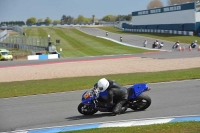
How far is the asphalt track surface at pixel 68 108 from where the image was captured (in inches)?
445

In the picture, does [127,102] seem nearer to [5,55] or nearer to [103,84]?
[103,84]

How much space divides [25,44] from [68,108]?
144 feet

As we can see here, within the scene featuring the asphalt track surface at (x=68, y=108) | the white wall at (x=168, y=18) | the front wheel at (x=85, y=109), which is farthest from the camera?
the white wall at (x=168, y=18)

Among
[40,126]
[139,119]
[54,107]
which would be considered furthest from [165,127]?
[54,107]

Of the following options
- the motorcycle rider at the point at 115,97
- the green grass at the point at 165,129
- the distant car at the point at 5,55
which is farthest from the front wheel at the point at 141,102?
the distant car at the point at 5,55

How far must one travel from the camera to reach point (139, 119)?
35.2 feet

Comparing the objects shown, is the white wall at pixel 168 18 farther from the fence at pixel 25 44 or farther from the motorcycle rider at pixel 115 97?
the motorcycle rider at pixel 115 97

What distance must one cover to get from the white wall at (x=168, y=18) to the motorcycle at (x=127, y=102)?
64136 mm

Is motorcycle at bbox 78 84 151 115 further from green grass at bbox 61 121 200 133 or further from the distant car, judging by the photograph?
the distant car

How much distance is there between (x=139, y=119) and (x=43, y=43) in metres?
→ 52.5

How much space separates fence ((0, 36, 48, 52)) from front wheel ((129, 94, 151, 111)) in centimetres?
3772

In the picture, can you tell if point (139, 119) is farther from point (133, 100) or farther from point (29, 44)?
point (29, 44)

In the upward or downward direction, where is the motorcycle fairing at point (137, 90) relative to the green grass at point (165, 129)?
upward

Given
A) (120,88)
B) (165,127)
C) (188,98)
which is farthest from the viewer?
(188,98)
